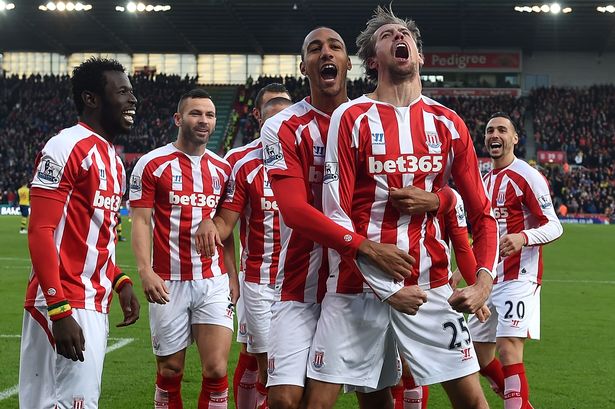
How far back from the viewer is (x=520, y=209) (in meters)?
6.88

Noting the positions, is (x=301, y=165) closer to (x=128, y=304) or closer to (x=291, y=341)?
(x=291, y=341)

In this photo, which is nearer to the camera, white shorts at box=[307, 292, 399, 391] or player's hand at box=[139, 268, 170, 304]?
white shorts at box=[307, 292, 399, 391]

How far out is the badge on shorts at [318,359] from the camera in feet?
13.3

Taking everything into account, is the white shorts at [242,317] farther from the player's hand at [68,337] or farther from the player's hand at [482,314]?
the player's hand at [68,337]

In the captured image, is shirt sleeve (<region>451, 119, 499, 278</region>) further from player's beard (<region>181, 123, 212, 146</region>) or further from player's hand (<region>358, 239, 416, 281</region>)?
player's beard (<region>181, 123, 212, 146</region>)

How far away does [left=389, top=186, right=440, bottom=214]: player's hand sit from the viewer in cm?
392

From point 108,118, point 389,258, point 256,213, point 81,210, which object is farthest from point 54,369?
point 256,213

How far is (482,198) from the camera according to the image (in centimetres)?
417

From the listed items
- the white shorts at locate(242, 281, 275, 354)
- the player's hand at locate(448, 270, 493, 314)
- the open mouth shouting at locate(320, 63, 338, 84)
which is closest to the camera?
the player's hand at locate(448, 270, 493, 314)

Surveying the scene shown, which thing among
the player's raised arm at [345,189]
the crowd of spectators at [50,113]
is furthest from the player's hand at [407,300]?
the crowd of spectators at [50,113]

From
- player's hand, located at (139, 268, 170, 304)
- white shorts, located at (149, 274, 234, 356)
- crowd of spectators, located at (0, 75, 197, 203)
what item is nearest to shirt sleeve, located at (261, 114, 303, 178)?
player's hand, located at (139, 268, 170, 304)

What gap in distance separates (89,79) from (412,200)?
1.66 m

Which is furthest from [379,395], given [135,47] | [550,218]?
[135,47]

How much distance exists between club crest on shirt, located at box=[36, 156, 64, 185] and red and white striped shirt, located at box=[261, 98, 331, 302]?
95 cm
